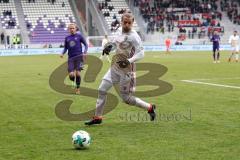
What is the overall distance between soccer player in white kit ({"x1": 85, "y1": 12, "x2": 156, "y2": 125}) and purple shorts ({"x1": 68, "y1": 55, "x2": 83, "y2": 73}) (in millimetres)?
7168

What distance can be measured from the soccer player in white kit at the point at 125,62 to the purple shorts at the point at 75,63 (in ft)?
23.5

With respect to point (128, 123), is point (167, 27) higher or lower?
lower

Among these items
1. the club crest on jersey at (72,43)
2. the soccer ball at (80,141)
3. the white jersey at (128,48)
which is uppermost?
the white jersey at (128,48)

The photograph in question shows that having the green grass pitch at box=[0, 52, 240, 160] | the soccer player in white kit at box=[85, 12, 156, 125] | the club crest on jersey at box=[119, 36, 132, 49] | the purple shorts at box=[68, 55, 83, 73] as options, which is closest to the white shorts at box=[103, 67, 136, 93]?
the soccer player in white kit at box=[85, 12, 156, 125]

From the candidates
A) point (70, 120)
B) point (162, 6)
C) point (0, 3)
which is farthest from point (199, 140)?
point (162, 6)

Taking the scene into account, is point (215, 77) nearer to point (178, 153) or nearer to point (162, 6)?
point (178, 153)

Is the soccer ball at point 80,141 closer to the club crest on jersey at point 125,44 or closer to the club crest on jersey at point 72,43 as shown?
the club crest on jersey at point 125,44

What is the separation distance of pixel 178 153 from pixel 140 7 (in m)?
60.7

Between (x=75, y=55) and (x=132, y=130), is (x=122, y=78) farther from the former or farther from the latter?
(x=75, y=55)

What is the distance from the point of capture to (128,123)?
11125mm

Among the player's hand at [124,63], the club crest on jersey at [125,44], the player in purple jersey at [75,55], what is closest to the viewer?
the player's hand at [124,63]

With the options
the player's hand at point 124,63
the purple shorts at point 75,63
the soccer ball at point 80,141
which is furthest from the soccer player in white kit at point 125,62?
the purple shorts at point 75,63

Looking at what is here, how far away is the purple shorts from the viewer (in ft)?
59.4

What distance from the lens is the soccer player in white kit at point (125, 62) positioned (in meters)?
10.6
